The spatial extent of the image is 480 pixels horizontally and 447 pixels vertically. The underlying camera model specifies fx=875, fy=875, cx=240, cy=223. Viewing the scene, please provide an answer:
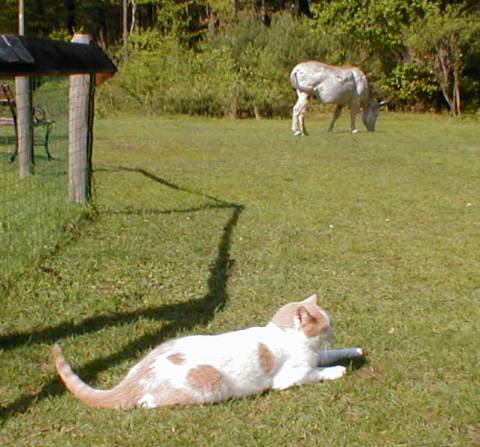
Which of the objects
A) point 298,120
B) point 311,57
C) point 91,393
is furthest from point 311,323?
point 311,57

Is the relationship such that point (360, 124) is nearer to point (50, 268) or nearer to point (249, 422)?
point (50, 268)

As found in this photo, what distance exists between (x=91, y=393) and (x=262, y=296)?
2145mm

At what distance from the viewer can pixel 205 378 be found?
3.94 meters

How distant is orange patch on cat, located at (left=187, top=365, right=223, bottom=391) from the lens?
3922 millimetres

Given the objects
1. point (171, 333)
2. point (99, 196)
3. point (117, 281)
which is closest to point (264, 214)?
point (99, 196)

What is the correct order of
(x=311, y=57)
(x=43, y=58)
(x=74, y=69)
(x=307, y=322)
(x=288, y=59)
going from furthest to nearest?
(x=311, y=57), (x=288, y=59), (x=307, y=322), (x=74, y=69), (x=43, y=58)

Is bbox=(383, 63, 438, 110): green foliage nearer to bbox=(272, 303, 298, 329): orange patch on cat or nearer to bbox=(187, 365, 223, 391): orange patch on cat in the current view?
bbox=(272, 303, 298, 329): orange patch on cat

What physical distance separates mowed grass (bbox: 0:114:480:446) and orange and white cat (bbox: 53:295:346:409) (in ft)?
0.22

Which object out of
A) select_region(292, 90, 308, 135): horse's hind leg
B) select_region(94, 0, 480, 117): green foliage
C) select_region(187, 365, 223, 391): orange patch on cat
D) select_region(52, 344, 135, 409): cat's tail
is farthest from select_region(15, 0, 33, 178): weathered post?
select_region(94, 0, 480, 117): green foliage

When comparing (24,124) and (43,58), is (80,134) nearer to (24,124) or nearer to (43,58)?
(24,124)

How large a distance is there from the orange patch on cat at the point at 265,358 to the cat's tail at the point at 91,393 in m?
0.64

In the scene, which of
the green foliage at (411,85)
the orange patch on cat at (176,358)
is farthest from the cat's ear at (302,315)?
the green foliage at (411,85)

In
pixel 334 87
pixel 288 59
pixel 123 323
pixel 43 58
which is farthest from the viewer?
pixel 288 59

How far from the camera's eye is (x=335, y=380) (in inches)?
172
